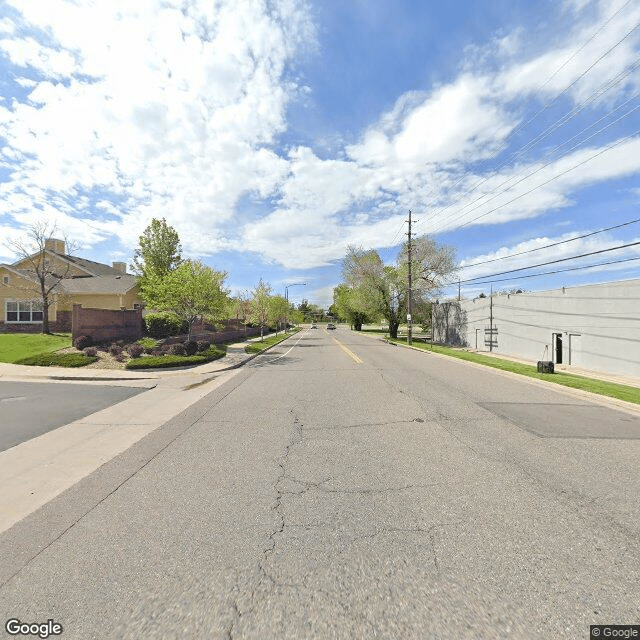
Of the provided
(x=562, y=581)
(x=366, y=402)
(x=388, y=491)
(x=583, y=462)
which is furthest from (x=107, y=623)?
(x=366, y=402)

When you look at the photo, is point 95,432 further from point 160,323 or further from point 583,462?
point 160,323

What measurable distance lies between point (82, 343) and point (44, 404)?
10872 millimetres

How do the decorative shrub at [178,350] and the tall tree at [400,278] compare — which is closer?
the decorative shrub at [178,350]

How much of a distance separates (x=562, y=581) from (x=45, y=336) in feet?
91.0

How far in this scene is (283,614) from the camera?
91.3 inches

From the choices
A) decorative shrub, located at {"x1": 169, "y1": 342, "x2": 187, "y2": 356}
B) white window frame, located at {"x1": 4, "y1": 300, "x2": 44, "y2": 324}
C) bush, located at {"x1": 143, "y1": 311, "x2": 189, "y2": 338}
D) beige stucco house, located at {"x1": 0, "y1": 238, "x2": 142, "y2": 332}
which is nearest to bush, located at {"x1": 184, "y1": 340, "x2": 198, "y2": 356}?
decorative shrub, located at {"x1": 169, "y1": 342, "x2": 187, "y2": 356}

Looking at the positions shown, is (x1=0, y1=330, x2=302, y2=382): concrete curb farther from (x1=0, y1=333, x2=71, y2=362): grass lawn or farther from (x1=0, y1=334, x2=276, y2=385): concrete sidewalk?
(x1=0, y1=333, x2=71, y2=362): grass lawn

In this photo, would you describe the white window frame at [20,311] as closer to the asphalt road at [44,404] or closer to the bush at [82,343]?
the bush at [82,343]

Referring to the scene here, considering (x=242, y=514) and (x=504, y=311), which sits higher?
(x=504, y=311)

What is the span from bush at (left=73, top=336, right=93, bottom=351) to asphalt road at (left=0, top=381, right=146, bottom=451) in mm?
6495

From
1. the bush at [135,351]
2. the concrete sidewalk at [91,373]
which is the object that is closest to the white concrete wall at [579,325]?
the concrete sidewalk at [91,373]

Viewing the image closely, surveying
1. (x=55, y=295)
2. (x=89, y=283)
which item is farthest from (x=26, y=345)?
(x=89, y=283)

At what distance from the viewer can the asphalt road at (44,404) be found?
264 inches

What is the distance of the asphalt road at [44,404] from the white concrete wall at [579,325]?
2310 centimetres
